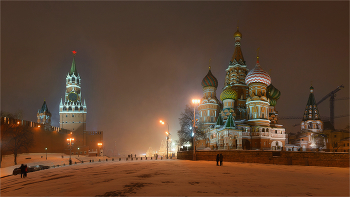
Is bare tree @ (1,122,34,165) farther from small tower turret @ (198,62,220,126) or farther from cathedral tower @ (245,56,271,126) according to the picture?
cathedral tower @ (245,56,271,126)

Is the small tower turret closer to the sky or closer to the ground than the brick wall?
closer to the sky

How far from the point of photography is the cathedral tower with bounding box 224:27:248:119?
60281 mm

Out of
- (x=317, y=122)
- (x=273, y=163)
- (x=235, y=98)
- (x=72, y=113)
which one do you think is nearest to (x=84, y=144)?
(x=72, y=113)

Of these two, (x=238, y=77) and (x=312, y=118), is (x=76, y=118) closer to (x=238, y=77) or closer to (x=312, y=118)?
(x=238, y=77)

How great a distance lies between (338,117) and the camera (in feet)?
427

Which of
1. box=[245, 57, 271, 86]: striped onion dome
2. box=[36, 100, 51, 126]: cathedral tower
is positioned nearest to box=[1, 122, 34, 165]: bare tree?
box=[245, 57, 271, 86]: striped onion dome

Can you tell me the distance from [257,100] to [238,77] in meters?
10.4

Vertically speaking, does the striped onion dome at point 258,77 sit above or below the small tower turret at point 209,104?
above

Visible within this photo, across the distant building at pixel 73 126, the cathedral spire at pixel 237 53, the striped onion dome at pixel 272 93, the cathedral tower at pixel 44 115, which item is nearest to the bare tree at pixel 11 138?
the distant building at pixel 73 126

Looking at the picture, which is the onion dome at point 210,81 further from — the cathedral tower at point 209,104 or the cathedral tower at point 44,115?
the cathedral tower at point 44,115

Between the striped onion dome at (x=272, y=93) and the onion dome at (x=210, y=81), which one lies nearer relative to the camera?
the onion dome at (x=210, y=81)

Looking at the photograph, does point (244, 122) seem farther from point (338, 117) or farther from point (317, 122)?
point (338, 117)

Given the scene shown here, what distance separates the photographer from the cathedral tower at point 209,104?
61.2 metres

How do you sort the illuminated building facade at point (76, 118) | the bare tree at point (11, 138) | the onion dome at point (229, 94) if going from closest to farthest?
the bare tree at point (11, 138) < the onion dome at point (229, 94) < the illuminated building facade at point (76, 118)
